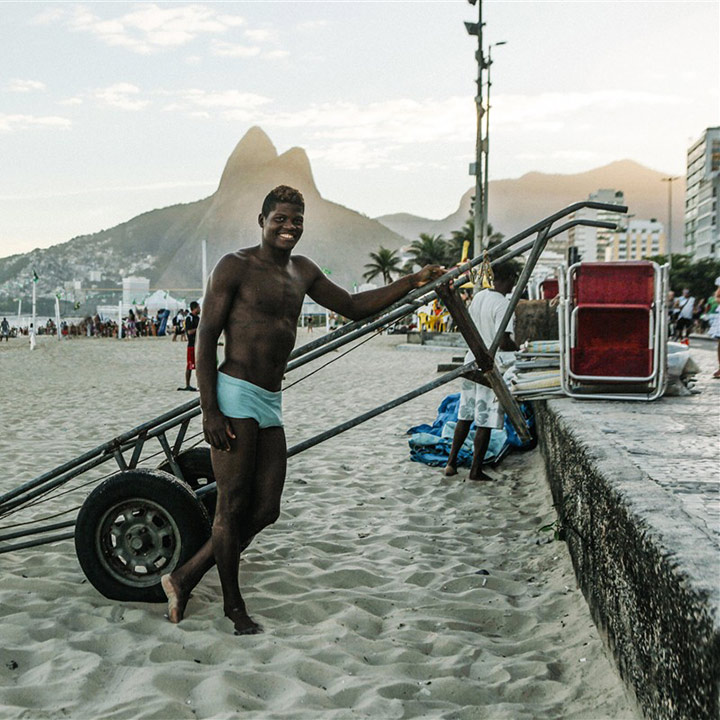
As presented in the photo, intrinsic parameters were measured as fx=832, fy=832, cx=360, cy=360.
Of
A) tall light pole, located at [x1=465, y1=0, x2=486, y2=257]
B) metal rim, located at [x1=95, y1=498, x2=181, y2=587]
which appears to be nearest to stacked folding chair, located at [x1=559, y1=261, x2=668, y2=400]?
metal rim, located at [x1=95, y1=498, x2=181, y2=587]

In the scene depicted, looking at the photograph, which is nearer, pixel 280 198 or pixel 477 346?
pixel 280 198

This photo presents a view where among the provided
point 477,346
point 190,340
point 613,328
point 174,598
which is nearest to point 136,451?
point 174,598

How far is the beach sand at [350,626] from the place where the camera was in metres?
2.84

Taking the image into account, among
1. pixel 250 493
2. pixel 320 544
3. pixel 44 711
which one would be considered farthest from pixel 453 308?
pixel 44 711

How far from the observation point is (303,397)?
12781mm

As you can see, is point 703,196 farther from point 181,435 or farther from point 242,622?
point 242,622

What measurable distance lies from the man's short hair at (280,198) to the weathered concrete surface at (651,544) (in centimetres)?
170

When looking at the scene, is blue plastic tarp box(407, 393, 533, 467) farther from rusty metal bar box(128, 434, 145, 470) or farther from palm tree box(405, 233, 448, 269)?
palm tree box(405, 233, 448, 269)

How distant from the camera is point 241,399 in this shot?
3352 millimetres

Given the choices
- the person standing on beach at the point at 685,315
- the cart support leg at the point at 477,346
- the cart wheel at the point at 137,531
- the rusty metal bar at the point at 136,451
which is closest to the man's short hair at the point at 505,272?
the cart support leg at the point at 477,346

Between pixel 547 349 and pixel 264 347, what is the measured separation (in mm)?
5406

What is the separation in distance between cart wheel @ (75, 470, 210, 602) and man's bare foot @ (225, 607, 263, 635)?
0.34 m

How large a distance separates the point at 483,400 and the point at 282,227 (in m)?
3.23

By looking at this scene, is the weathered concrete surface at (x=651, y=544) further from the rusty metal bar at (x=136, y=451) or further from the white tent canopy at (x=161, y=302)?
Result: the white tent canopy at (x=161, y=302)
